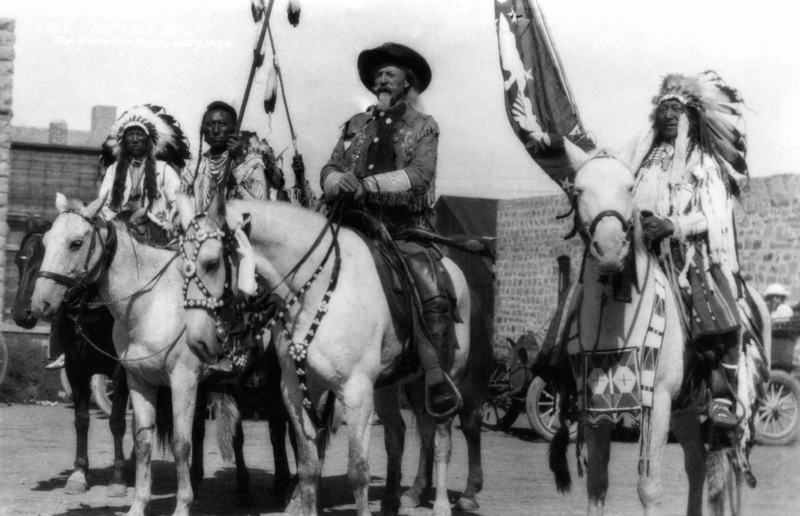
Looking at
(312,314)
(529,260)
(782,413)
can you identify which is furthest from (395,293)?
(529,260)

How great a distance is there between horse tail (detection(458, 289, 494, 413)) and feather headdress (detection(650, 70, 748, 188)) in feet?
6.91

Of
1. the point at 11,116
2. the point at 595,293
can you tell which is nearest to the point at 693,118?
the point at 595,293

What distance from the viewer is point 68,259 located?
7609 millimetres

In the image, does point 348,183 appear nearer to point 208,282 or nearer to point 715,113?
point 208,282

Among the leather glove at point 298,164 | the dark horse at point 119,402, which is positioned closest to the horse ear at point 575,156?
the dark horse at point 119,402

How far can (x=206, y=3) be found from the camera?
8.63m

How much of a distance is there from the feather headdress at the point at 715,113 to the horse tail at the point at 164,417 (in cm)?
429

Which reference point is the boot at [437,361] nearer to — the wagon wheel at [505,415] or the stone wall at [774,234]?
the wagon wheel at [505,415]

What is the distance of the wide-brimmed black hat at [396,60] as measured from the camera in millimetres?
7652

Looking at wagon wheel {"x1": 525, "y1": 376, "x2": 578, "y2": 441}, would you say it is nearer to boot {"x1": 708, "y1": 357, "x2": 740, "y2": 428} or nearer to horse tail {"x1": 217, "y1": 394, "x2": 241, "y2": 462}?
horse tail {"x1": 217, "y1": 394, "x2": 241, "y2": 462}

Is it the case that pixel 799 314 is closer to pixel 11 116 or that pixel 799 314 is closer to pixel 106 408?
pixel 106 408

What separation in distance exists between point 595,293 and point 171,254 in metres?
3.47

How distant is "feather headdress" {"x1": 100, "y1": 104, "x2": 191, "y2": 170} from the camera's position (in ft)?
30.6

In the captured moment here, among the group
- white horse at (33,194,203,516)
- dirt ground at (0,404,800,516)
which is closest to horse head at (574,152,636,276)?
dirt ground at (0,404,800,516)
